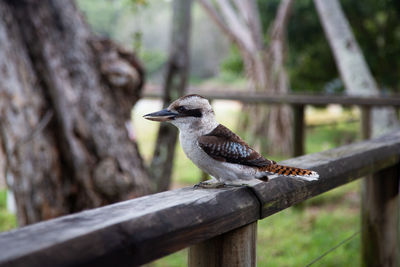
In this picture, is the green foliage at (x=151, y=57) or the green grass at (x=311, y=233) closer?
the green grass at (x=311, y=233)

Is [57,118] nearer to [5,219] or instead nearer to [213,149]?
[213,149]

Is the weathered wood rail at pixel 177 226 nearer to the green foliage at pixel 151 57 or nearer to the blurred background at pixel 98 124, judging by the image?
the blurred background at pixel 98 124

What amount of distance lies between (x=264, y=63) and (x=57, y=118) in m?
6.67

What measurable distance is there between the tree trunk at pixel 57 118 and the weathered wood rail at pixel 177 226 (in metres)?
1.76

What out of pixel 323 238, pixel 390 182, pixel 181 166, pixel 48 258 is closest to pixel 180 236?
pixel 48 258

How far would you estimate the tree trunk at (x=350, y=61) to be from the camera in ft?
20.8

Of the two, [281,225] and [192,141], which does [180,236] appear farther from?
[281,225]

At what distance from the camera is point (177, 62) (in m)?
4.18

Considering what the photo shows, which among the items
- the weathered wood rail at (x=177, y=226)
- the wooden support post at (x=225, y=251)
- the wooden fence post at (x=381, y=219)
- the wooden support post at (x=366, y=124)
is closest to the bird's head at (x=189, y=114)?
the weathered wood rail at (x=177, y=226)

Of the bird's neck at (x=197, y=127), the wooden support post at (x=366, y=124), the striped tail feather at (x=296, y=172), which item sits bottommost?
the wooden support post at (x=366, y=124)

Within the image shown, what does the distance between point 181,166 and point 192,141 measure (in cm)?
670

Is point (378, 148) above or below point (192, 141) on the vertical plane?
below

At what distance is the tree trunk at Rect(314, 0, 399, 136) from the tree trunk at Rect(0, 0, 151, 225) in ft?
13.9

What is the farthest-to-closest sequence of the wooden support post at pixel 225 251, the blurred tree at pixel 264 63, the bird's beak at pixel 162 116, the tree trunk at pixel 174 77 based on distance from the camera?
the blurred tree at pixel 264 63
the tree trunk at pixel 174 77
the bird's beak at pixel 162 116
the wooden support post at pixel 225 251
